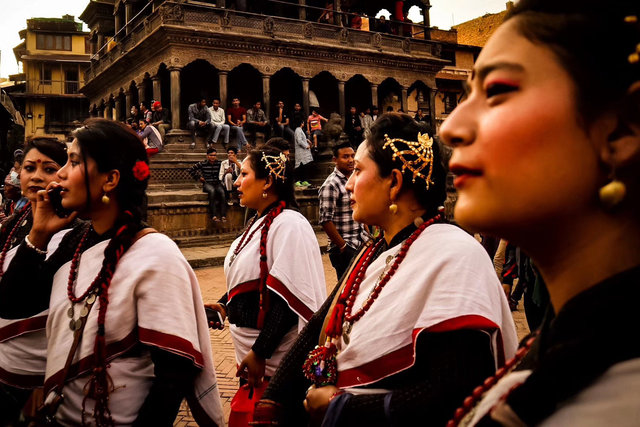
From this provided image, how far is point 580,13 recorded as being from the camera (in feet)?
2.56

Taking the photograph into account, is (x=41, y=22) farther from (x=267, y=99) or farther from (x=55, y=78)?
(x=267, y=99)

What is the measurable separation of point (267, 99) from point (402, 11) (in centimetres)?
1092

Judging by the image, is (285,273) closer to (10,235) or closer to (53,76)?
(10,235)

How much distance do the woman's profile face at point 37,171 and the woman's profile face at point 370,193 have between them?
1.98 meters

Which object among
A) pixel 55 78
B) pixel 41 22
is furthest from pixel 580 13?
pixel 41 22

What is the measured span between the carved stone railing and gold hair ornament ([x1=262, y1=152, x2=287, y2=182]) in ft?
52.8

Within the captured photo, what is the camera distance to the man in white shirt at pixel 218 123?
16609mm

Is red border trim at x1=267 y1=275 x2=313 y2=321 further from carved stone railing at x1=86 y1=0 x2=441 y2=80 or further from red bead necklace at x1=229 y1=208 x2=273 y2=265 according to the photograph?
carved stone railing at x1=86 y1=0 x2=441 y2=80

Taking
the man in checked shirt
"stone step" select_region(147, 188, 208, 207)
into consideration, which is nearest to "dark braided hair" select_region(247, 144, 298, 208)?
the man in checked shirt

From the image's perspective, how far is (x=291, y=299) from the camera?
2859mm

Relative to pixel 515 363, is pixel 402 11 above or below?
above

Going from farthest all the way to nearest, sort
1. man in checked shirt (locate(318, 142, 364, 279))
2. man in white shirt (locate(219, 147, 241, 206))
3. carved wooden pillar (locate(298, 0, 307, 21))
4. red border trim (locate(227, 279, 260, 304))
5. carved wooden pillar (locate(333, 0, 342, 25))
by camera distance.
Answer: carved wooden pillar (locate(333, 0, 342, 25)) < carved wooden pillar (locate(298, 0, 307, 21)) < man in white shirt (locate(219, 147, 241, 206)) < man in checked shirt (locate(318, 142, 364, 279)) < red border trim (locate(227, 279, 260, 304))

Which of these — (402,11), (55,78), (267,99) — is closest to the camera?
(267,99)

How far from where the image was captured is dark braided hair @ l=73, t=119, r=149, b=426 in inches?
75.3
